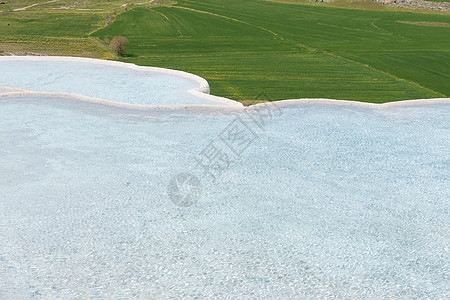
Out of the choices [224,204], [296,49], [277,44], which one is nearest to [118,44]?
[277,44]

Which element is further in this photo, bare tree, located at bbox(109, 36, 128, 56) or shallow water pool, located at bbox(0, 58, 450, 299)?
bare tree, located at bbox(109, 36, 128, 56)

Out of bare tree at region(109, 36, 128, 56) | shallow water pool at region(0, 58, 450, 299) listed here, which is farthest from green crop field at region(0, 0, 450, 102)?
shallow water pool at region(0, 58, 450, 299)

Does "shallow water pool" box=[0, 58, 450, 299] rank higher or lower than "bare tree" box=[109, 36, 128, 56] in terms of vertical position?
lower

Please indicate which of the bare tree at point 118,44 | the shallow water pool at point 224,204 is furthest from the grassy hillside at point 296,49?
the shallow water pool at point 224,204

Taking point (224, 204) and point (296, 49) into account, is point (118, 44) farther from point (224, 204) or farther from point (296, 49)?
point (224, 204)

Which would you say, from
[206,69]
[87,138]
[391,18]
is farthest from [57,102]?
[391,18]

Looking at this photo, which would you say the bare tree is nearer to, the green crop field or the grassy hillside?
the green crop field

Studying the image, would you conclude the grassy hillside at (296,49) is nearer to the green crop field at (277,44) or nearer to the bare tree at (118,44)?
the green crop field at (277,44)

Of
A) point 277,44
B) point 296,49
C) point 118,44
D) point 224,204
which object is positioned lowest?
point 224,204

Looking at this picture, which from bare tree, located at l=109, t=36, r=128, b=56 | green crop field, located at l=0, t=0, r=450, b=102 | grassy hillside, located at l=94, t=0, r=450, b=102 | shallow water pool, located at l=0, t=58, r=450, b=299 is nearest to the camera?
shallow water pool, located at l=0, t=58, r=450, b=299
